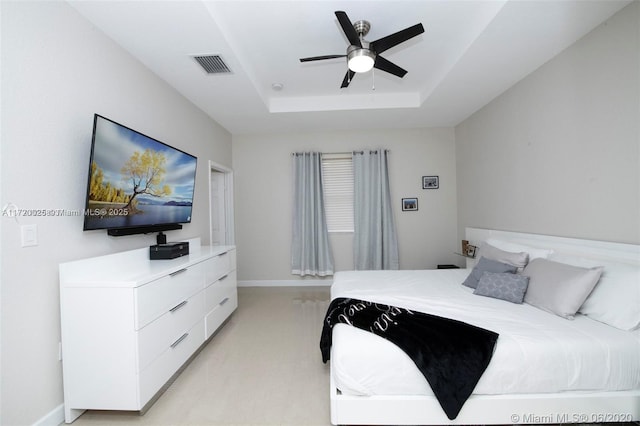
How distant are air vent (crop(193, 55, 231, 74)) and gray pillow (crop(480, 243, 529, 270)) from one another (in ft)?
10.3

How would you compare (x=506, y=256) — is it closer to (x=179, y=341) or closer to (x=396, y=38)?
(x=396, y=38)

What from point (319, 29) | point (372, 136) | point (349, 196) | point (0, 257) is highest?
point (319, 29)

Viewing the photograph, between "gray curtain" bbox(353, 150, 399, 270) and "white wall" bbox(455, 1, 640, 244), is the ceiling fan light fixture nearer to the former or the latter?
"white wall" bbox(455, 1, 640, 244)

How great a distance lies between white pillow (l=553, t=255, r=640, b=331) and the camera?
1.56 metres

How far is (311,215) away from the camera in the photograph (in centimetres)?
438

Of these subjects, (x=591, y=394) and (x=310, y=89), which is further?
(x=310, y=89)

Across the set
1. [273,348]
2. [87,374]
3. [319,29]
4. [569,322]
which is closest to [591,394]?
[569,322]

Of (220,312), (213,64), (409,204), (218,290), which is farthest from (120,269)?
(409,204)

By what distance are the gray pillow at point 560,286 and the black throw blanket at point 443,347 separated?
706mm

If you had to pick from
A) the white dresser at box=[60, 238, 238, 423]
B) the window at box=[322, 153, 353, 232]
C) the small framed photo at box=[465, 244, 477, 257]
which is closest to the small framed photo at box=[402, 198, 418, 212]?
the window at box=[322, 153, 353, 232]

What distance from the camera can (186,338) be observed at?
7.10ft

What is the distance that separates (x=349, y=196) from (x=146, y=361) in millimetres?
3449

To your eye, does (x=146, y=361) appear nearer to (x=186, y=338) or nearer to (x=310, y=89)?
(x=186, y=338)

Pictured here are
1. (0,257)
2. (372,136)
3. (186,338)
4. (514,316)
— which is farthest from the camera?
(372,136)
